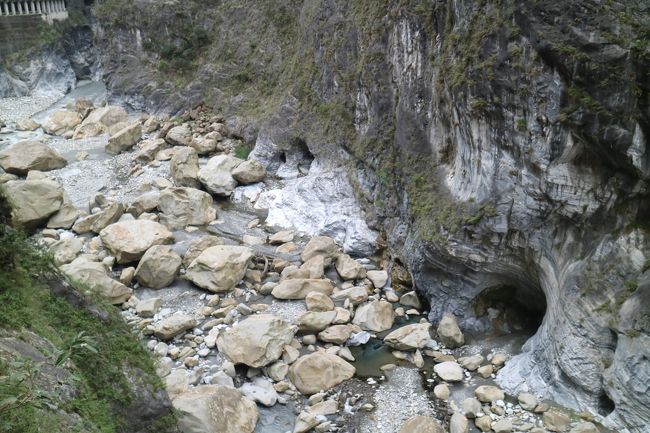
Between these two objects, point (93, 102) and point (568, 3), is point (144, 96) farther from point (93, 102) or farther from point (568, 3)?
point (568, 3)

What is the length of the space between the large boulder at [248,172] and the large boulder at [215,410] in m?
12.5

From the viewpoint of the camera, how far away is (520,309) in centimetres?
1329

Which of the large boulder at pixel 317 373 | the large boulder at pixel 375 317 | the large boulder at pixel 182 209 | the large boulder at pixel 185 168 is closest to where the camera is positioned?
the large boulder at pixel 317 373

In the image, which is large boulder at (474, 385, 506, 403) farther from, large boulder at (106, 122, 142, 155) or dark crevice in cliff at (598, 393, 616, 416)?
large boulder at (106, 122, 142, 155)

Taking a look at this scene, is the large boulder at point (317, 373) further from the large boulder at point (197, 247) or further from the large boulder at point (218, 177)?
the large boulder at point (218, 177)

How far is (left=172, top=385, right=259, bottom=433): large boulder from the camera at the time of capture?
9.52 metres

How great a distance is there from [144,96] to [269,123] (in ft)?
38.1

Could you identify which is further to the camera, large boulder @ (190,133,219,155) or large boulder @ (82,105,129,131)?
large boulder @ (82,105,129,131)

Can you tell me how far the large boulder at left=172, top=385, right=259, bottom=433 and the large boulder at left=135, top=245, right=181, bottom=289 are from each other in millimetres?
5565

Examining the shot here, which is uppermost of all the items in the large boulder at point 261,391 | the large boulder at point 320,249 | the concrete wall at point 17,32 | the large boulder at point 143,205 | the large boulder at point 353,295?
the concrete wall at point 17,32

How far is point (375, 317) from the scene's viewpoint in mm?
13805

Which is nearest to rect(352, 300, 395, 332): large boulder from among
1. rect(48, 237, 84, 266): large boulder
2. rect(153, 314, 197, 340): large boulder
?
rect(153, 314, 197, 340): large boulder

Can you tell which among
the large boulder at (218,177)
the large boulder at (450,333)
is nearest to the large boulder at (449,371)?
the large boulder at (450,333)

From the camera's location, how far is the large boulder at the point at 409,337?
41.9 feet
